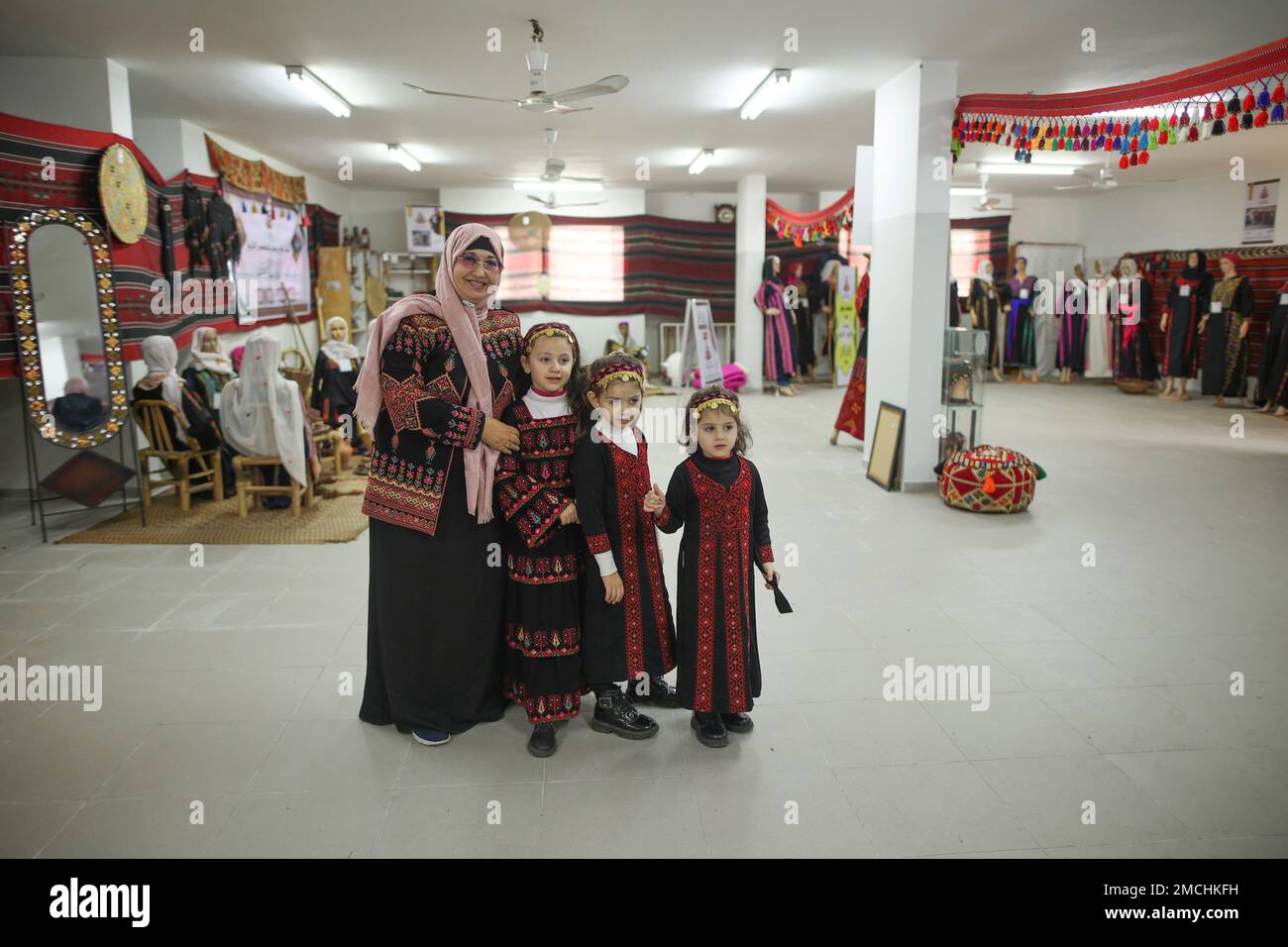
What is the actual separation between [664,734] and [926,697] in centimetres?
93

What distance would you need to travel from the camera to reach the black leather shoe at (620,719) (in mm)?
2592

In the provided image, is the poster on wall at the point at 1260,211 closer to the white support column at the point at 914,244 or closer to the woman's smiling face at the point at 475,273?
the white support column at the point at 914,244

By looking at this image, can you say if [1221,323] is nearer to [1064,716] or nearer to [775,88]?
[775,88]

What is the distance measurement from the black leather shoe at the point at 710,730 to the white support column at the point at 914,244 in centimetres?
376

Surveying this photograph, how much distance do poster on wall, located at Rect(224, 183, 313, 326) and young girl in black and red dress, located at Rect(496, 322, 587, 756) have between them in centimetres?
670

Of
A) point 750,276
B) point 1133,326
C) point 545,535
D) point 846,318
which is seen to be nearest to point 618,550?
point 545,535

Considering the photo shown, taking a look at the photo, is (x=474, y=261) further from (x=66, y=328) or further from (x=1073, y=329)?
(x=1073, y=329)

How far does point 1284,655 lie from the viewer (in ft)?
10.6

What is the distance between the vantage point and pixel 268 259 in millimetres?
8906

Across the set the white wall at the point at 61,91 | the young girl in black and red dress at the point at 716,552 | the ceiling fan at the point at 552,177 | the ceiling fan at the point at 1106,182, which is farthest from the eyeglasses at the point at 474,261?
the ceiling fan at the point at 1106,182

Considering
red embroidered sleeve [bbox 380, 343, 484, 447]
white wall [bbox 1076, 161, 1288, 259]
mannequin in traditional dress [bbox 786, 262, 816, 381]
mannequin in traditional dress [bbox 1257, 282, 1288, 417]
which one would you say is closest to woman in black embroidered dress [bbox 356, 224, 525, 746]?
red embroidered sleeve [bbox 380, 343, 484, 447]

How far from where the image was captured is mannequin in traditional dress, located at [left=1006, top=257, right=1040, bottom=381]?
41.8 ft
